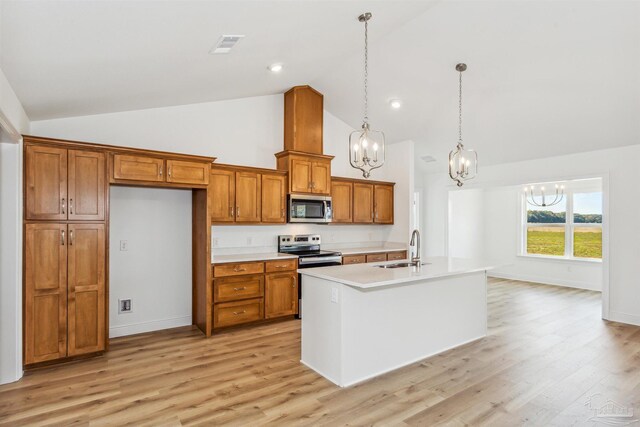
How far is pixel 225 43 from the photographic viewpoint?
2.88 m

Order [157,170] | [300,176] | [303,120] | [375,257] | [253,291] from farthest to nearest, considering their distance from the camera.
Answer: [375,257] < [303,120] < [300,176] < [253,291] < [157,170]

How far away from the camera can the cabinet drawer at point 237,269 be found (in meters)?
4.30

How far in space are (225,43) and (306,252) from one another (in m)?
3.43

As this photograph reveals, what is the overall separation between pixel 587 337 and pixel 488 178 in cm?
335

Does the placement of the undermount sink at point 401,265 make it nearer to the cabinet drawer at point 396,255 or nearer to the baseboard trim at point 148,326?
the cabinet drawer at point 396,255

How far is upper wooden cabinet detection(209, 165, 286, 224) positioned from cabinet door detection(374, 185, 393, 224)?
1.96 metres

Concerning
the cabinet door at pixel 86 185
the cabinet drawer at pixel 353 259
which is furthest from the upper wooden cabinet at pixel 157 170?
the cabinet drawer at pixel 353 259

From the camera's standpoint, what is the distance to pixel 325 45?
12.1 ft

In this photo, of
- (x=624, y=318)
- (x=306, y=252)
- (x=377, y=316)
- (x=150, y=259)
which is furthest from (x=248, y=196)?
(x=624, y=318)

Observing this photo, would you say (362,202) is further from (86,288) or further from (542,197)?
(542,197)

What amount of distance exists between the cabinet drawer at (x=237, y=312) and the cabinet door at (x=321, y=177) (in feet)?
6.26

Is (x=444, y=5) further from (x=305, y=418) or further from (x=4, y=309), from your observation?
(x=4, y=309)

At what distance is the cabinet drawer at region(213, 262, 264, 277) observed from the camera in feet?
14.1

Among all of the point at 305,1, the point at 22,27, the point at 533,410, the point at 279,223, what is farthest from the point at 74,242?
the point at 533,410
